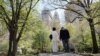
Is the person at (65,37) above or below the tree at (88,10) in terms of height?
below

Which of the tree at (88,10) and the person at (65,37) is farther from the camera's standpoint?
the tree at (88,10)

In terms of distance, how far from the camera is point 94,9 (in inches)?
1372

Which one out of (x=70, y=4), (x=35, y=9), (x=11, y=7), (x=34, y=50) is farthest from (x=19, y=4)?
(x=34, y=50)

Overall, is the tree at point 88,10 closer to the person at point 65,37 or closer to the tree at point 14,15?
the tree at point 14,15

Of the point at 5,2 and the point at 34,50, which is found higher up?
the point at 5,2

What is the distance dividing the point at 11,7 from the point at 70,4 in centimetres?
854

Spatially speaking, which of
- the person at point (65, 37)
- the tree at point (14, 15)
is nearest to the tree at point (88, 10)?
the tree at point (14, 15)

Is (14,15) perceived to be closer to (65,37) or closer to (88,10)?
(88,10)

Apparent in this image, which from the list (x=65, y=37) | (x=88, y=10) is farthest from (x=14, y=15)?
(x=65, y=37)

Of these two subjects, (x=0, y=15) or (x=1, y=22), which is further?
(x=1, y=22)

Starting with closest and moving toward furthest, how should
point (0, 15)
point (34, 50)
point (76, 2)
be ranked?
point (0, 15), point (76, 2), point (34, 50)

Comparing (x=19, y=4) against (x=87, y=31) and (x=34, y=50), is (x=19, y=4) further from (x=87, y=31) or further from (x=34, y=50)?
(x=34, y=50)

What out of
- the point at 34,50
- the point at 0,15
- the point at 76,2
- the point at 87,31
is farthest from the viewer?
the point at 34,50

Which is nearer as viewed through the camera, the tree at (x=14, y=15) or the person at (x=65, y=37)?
the person at (x=65, y=37)
